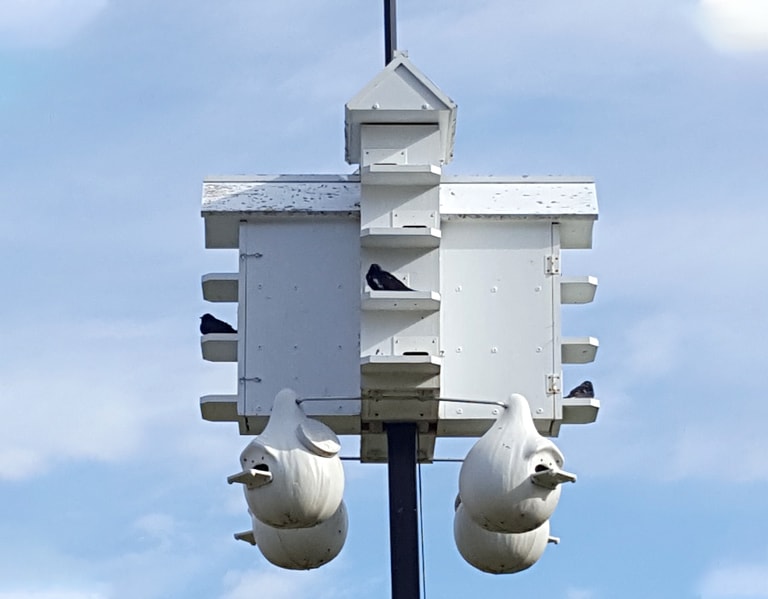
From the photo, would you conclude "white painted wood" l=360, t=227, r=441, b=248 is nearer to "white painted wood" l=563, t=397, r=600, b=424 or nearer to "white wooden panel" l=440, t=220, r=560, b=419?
"white wooden panel" l=440, t=220, r=560, b=419

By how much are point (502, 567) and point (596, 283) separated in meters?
1.95

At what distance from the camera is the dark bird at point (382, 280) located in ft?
53.6

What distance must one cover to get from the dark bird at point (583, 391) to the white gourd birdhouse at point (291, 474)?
5.58 feet

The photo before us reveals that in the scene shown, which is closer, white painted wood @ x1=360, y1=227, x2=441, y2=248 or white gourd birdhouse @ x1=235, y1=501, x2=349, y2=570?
white painted wood @ x1=360, y1=227, x2=441, y2=248

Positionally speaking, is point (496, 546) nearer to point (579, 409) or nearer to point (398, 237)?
point (579, 409)

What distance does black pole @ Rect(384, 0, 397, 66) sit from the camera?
17375 mm

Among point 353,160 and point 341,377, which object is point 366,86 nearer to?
point 353,160

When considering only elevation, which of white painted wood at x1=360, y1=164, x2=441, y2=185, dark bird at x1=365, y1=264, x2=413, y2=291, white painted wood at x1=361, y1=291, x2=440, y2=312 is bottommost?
white painted wood at x1=361, y1=291, x2=440, y2=312

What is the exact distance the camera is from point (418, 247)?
1652 cm

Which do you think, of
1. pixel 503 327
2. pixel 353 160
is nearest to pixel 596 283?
pixel 503 327

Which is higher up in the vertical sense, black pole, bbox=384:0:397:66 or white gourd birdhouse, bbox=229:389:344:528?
black pole, bbox=384:0:397:66

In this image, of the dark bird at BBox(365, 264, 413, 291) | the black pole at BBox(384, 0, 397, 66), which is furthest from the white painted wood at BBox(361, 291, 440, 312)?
the black pole at BBox(384, 0, 397, 66)

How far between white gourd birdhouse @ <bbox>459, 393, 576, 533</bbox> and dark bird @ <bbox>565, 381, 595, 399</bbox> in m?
0.89

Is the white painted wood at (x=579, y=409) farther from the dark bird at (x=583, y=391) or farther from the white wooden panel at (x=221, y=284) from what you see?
the white wooden panel at (x=221, y=284)
